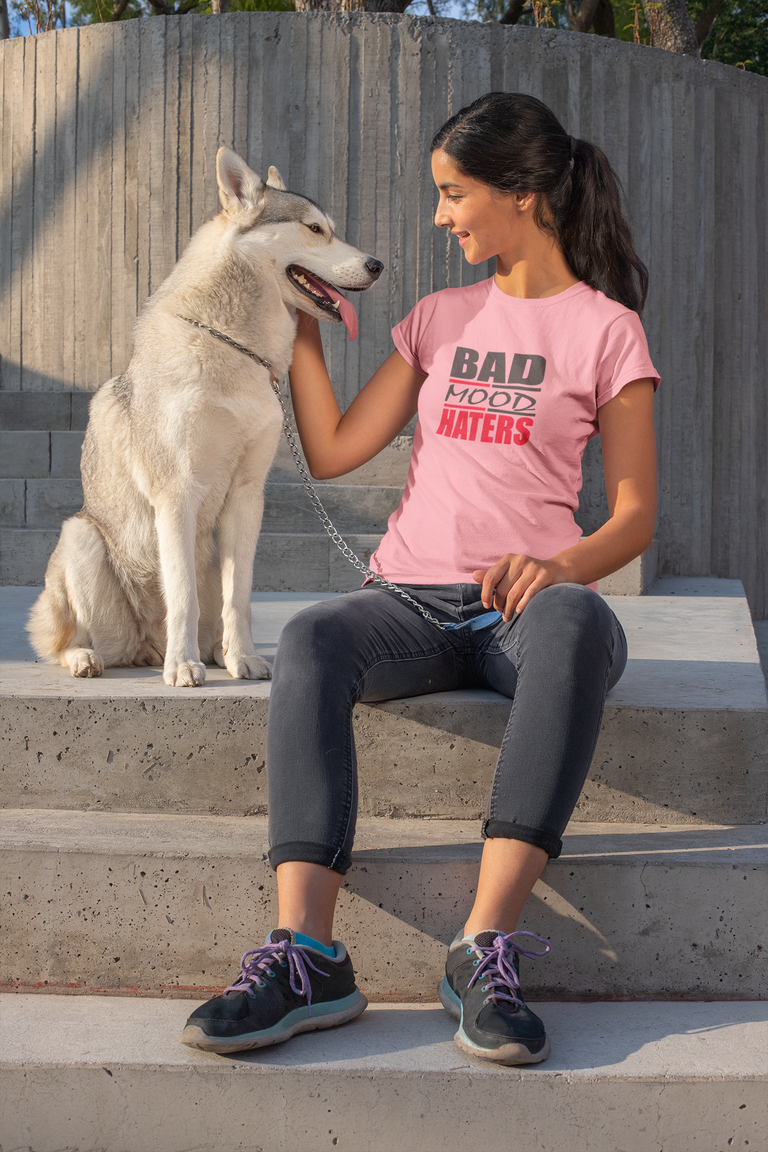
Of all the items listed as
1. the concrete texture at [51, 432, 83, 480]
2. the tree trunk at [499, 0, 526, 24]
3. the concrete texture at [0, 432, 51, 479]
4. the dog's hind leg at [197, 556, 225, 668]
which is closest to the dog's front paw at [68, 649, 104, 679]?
the dog's hind leg at [197, 556, 225, 668]

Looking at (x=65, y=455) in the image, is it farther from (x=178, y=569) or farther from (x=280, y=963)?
(x=280, y=963)

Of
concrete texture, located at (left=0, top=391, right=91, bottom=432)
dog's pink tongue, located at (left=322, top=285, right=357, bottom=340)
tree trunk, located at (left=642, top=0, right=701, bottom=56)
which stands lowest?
concrete texture, located at (left=0, top=391, right=91, bottom=432)

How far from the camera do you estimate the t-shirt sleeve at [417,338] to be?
2.17m

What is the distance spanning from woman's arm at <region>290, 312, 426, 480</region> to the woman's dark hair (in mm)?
435

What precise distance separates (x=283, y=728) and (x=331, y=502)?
3305 millimetres

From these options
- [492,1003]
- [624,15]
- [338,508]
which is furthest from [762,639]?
[624,15]

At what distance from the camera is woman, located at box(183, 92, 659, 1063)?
62.0 inches

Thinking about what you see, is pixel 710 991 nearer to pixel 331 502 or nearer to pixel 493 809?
pixel 493 809

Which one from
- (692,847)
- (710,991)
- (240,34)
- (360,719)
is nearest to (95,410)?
(360,719)

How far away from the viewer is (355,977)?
5.83ft

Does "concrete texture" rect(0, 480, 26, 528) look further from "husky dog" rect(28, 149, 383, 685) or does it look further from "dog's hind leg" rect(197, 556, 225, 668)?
"dog's hind leg" rect(197, 556, 225, 668)

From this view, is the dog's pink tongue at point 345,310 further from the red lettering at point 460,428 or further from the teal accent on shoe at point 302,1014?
the teal accent on shoe at point 302,1014

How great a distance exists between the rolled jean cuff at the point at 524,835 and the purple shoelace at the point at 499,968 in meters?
0.15

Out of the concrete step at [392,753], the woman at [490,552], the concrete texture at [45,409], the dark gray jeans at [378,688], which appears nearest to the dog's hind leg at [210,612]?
the concrete step at [392,753]
